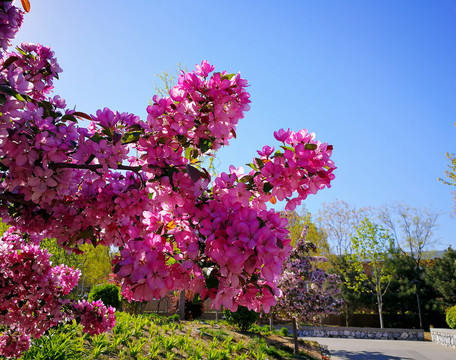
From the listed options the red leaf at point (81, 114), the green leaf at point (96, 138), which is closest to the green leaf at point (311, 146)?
the green leaf at point (96, 138)

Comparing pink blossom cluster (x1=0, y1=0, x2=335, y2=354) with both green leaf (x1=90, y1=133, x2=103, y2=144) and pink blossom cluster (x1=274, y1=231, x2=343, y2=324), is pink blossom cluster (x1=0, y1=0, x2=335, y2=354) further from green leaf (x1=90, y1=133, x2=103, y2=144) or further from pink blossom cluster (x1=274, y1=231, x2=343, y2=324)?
pink blossom cluster (x1=274, y1=231, x2=343, y2=324)

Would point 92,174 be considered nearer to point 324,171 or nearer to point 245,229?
point 245,229

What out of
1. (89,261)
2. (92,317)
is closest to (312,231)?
(89,261)

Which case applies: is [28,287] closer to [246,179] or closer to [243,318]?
[246,179]

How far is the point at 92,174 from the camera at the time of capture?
227 centimetres

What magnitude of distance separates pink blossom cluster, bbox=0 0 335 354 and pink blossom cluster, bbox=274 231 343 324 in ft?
28.4

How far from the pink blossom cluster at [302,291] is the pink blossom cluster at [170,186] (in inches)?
340

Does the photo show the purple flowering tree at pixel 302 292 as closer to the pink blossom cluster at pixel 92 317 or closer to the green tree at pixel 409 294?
the pink blossom cluster at pixel 92 317

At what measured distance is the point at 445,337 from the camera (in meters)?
15.3

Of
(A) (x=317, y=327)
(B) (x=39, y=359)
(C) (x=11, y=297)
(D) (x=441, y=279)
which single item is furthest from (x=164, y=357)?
(D) (x=441, y=279)

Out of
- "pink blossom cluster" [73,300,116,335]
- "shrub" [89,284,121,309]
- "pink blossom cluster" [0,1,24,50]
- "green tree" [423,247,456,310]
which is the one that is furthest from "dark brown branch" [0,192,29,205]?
"green tree" [423,247,456,310]

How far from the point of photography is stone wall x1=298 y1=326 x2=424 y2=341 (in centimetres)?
1831

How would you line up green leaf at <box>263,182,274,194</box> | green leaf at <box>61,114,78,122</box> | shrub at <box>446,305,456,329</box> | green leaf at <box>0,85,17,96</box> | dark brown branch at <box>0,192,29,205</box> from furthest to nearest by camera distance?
shrub at <box>446,305,456,329</box> < dark brown branch at <box>0,192,29,205</box> < green leaf at <box>61,114,78,122</box> < green leaf at <box>263,182,274,194</box> < green leaf at <box>0,85,17,96</box>

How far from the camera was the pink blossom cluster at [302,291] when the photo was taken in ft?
33.7
